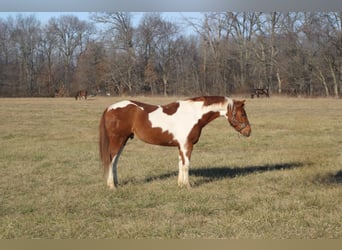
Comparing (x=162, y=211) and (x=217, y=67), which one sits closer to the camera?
(x=162, y=211)

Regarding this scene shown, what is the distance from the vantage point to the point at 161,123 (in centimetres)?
618

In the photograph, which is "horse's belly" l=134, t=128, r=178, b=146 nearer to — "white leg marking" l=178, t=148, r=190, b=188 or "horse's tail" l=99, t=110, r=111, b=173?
"white leg marking" l=178, t=148, r=190, b=188

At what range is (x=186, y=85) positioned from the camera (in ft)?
59.6

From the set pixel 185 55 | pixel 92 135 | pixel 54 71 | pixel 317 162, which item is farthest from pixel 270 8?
pixel 54 71

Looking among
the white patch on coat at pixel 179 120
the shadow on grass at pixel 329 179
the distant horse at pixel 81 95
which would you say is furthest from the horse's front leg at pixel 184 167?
the distant horse at pixel 81 95

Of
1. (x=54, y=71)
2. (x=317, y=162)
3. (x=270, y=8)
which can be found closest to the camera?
(x=270, y=8)

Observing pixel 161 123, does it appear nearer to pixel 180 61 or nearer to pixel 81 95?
pixel 180 61

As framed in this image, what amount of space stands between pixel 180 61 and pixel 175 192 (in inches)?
483

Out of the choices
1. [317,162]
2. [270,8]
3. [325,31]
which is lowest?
[317,162]

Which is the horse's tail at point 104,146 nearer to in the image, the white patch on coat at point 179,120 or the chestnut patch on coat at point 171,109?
the white patch on coat at point 179,120

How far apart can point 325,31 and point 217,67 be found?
796 centimetres

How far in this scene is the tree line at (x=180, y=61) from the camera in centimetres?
975

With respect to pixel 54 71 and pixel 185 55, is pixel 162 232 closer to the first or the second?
pixel 185 55

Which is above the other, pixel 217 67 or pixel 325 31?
pixel 325 31
